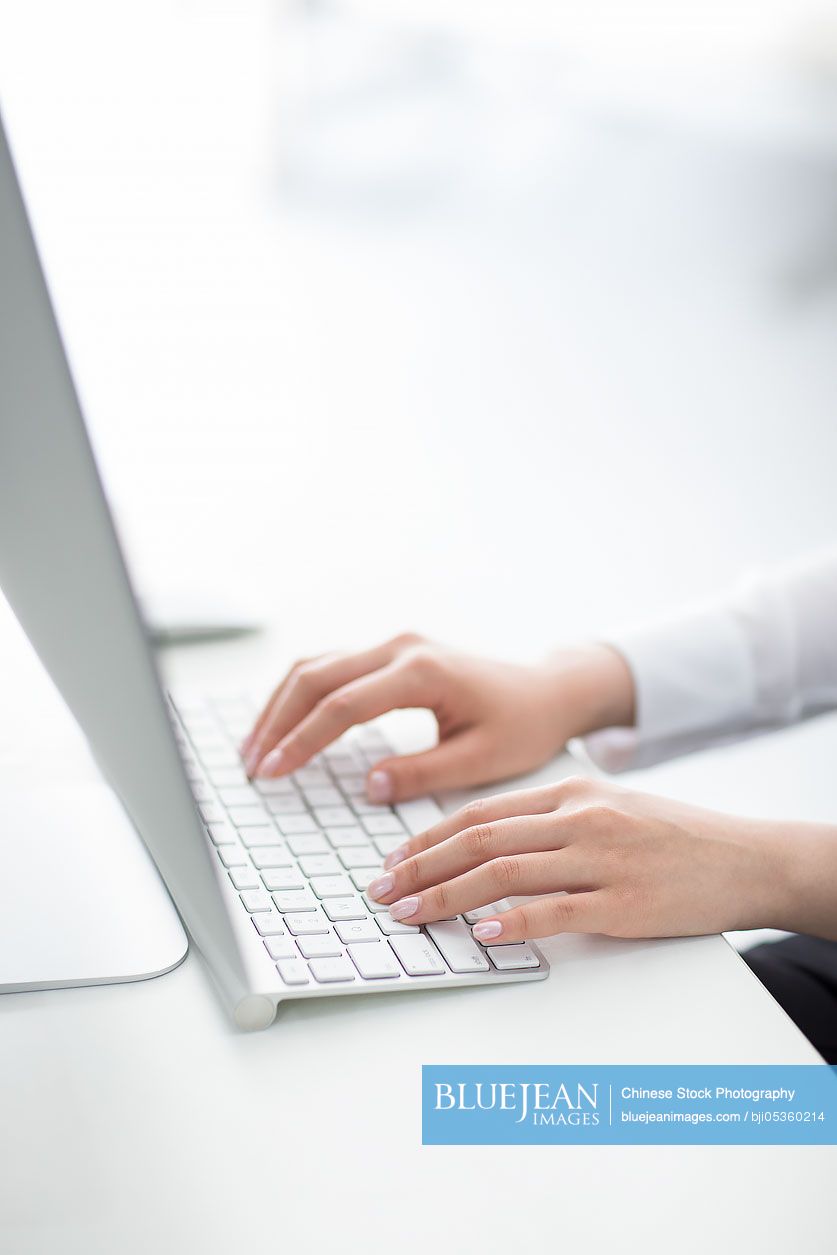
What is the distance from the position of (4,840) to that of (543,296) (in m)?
2.26

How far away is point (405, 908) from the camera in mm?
490

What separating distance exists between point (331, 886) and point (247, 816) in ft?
0.24

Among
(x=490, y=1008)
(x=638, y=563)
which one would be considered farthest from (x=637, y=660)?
(x=638, y=563)

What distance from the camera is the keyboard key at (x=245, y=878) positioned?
50 cm

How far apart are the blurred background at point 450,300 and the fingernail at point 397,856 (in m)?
0.21

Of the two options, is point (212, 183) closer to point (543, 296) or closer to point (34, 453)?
point (543, 296)

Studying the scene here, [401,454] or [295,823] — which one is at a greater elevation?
[295,823]

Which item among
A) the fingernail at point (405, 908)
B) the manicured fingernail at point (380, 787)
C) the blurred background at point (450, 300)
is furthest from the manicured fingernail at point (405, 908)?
the blurred background at point (450, 300)

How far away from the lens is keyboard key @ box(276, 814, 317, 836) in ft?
1.83

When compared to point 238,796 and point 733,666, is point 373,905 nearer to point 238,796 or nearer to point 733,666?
point 238,796

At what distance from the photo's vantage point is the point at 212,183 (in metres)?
3.07

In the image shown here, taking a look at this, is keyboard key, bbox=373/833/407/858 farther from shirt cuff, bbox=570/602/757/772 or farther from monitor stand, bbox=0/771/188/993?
shirt cuff, bbox=570/602/757/772

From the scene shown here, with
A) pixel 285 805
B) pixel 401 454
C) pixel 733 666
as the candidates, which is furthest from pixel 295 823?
pixel 401 454

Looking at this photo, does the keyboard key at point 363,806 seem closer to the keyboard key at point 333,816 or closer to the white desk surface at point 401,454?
the keyboard key at point 333,816
